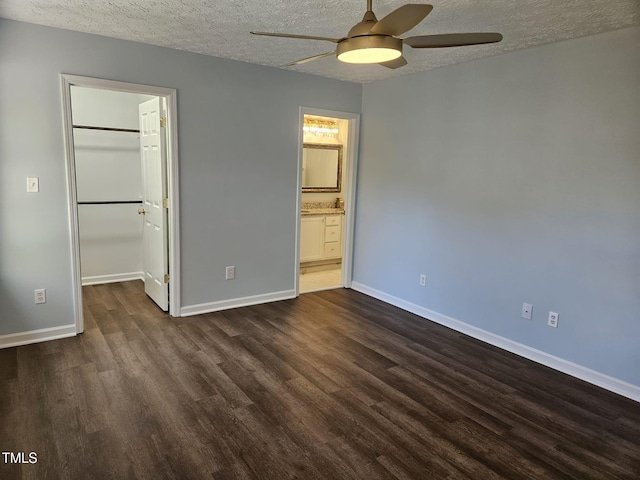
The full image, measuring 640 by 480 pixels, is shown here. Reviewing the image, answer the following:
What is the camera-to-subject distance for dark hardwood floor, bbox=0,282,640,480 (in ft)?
7.16

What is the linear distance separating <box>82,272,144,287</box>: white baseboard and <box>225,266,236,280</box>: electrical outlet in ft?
5.35

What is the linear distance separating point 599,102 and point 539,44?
66cm

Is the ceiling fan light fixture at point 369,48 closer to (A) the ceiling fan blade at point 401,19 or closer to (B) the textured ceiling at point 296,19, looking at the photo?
(A) the ceiling fan blade at point 401,19

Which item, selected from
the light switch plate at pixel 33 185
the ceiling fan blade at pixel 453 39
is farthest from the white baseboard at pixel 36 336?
the ceiling fan blade at pixel 453 39

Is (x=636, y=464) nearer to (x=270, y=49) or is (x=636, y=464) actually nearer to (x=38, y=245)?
(x=270, y=49)

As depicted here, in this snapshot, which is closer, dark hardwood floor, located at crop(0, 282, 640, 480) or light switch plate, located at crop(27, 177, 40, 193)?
dark hardwood floor, located at crop(0, 282, 640, 480)

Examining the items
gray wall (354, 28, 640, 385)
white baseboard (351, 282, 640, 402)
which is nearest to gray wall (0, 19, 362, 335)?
gray wall (354, 28, 640, 385)

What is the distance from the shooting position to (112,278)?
17.3 feet

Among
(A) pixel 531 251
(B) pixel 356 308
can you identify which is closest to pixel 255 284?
(B) pixel 356 308

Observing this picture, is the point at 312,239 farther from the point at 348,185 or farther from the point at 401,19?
the point at 401,19

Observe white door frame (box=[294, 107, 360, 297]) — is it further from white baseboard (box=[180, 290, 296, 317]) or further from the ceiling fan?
the ceiling fan

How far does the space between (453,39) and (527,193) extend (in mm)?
1741

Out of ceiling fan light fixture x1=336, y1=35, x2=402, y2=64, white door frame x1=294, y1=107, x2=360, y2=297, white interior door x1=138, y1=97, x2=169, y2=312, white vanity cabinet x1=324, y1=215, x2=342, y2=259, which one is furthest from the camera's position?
white vanity cabinet x1=324, y1=215, x2=342, y2=259

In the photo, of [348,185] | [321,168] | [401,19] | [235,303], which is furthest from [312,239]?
[401,19]
